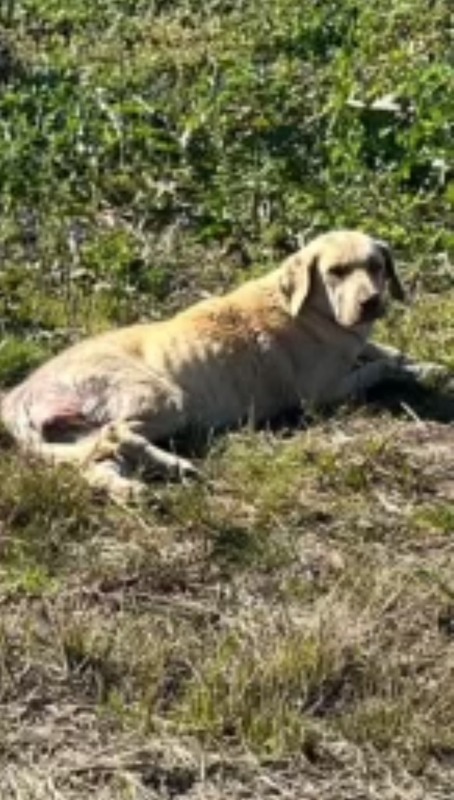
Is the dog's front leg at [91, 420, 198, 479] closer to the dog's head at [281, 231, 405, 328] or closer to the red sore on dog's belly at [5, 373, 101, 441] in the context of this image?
the red sore on dog's belly at [5, 373, 101, 441]

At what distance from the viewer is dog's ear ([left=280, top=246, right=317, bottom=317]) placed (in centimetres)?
899

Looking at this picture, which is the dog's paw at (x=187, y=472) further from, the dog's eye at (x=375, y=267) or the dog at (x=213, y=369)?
the dog's eye at (x=375, y=267)

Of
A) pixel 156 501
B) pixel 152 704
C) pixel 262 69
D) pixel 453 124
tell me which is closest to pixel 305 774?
pixel 152 704

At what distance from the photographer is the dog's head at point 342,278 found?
8859 millimetres

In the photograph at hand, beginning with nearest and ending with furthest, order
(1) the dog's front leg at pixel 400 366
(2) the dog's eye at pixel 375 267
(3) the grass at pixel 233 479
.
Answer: (3) the grass at pixel 233 479 < (2) the dog's eye at pixel 375 267 < (1) the dog's front leg at pixel 400 366

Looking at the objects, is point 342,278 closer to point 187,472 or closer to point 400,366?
point 400,366

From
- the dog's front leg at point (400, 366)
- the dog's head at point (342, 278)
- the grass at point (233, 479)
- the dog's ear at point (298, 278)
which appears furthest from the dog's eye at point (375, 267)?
the grass at point (233, 479)

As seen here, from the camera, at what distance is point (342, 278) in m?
8.91

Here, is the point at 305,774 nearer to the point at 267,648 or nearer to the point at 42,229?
the point at 267,648

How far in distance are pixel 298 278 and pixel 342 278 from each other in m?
0.21

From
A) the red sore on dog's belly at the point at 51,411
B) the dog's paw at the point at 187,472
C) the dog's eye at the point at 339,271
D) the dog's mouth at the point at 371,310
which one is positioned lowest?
the dog's paw at the point at 187,472

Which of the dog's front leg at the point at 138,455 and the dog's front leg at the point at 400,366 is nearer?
the dog's front leg at the point at 138,455

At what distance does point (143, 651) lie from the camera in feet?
20.5

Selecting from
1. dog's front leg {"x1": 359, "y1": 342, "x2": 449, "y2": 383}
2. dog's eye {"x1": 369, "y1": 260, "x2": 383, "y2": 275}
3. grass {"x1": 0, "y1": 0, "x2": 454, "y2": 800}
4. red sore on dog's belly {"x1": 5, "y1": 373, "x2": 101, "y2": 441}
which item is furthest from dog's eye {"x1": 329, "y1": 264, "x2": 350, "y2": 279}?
red sore on dog's belly {"x1": 5, "y1": 373, "x2": 101, "y2": 441}
